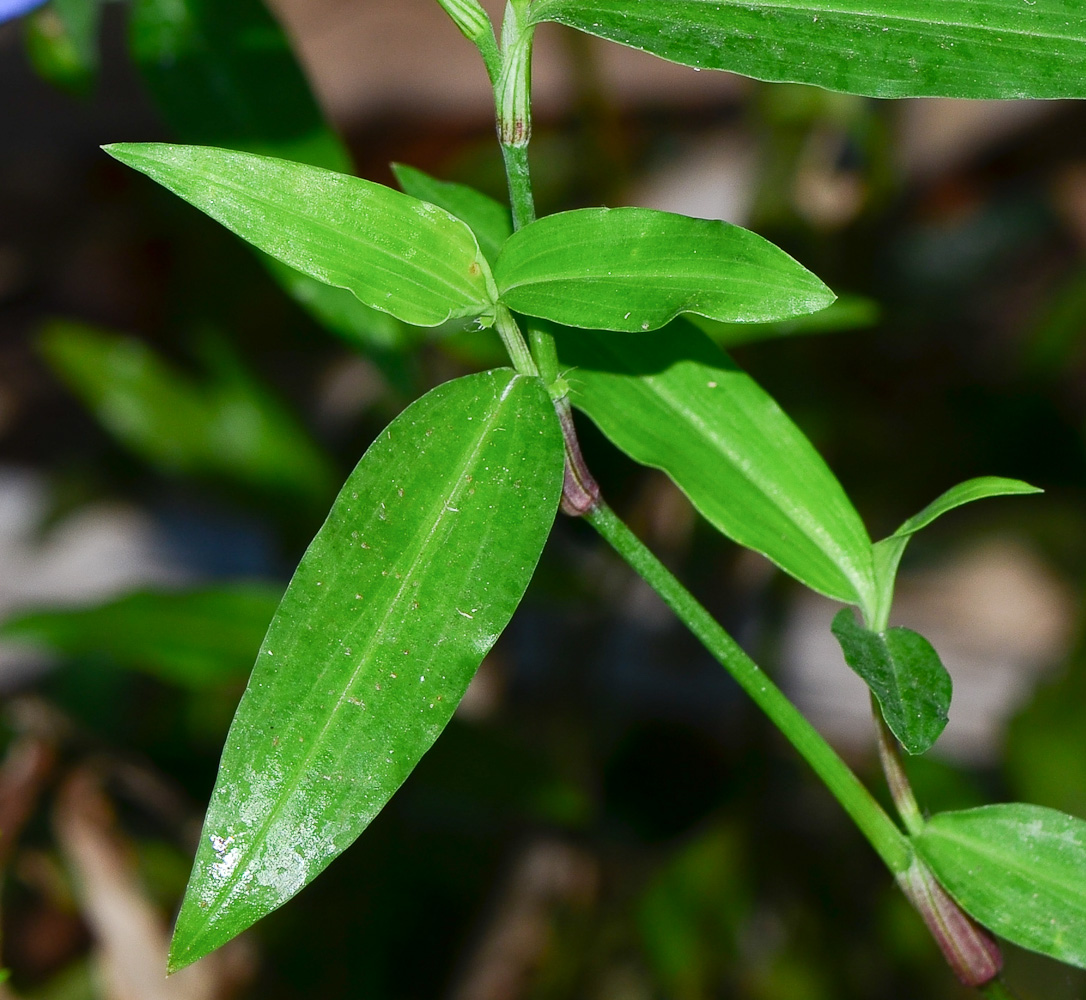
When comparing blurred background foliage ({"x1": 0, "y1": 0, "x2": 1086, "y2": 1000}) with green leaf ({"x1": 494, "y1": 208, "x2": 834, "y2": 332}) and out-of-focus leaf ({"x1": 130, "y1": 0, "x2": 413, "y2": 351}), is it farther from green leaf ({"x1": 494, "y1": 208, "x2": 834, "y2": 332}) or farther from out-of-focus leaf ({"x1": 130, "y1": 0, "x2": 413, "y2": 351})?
green leaf ({"x1": 494, "y1": 208, "x2": 834, "y2": 332})

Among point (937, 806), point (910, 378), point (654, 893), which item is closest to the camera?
point (937, 806)

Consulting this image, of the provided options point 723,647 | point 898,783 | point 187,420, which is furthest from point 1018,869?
point 187,420

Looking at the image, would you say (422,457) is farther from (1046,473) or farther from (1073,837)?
(1046,473)

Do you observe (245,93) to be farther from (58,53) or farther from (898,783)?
(898,783)

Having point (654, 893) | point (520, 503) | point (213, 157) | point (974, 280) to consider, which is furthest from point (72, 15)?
point (974, 280)

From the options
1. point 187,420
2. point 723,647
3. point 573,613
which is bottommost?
point 573,613

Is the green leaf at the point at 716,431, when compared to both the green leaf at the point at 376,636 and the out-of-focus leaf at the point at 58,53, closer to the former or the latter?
the green leaf at the point at 376,636
